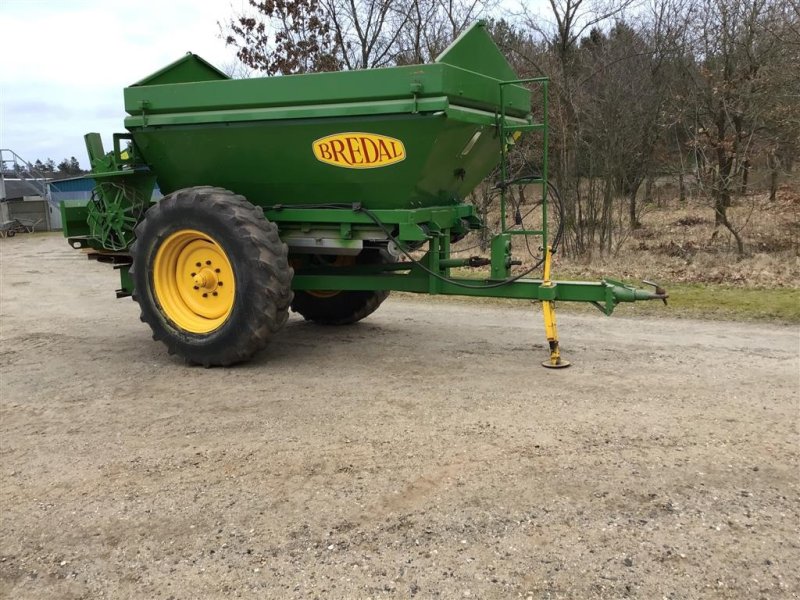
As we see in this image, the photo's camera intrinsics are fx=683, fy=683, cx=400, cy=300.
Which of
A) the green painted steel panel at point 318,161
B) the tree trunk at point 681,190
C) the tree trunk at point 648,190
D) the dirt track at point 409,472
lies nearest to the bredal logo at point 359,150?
the green painted steel panel at point 318,161

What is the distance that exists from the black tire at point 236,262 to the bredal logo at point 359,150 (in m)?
0.77

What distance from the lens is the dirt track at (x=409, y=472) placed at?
2814mm

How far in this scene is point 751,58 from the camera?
40.2 ft

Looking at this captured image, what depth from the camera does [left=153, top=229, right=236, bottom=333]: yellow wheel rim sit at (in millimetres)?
6051

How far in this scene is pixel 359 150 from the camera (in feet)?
18.1

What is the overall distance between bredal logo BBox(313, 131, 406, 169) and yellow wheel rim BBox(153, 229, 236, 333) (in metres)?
1.30

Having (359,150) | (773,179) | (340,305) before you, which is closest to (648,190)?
(773,179)

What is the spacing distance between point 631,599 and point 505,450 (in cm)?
141

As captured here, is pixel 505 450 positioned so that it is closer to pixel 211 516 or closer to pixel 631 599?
pixel 631 599

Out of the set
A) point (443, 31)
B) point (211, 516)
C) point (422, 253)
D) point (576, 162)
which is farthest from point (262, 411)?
point (443, 31)

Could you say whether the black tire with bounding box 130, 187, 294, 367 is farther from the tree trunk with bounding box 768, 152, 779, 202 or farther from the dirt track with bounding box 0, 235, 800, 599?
the tree trunk with bounding box 768, 152, 779, 202

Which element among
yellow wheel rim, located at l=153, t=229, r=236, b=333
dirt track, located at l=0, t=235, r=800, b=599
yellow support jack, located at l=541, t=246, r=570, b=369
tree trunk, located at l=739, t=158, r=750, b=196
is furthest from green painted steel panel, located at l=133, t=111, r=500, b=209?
tree trunk, located at l=739, t=158, r=750, b=196

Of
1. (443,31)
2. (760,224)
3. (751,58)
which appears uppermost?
(443,31)

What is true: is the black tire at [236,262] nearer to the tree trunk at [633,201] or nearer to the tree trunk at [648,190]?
the tree trunk at [633,201]
